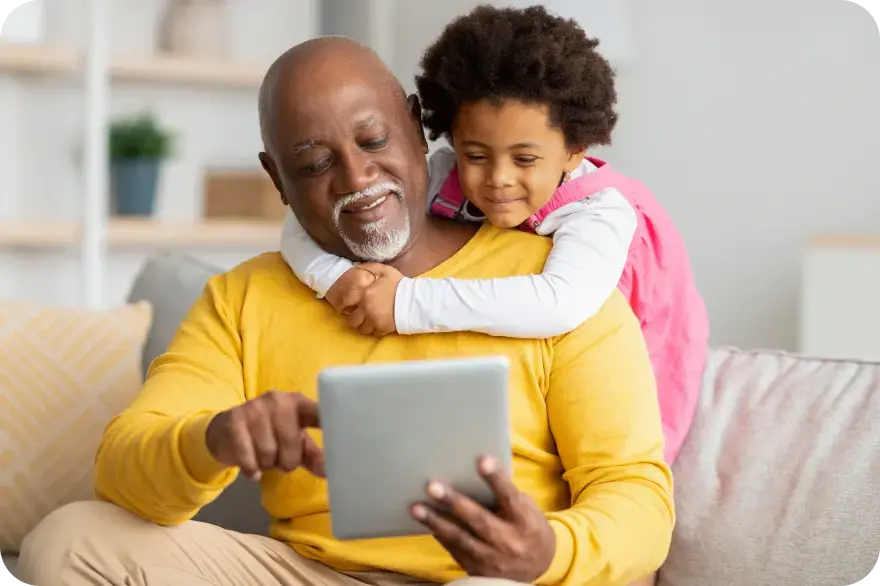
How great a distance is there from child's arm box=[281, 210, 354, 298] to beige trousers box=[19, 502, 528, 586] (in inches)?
13.2

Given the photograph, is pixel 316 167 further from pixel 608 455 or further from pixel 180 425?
pixel 608 455

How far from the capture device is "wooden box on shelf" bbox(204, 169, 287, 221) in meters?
4.23

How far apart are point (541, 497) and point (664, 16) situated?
90.4 inches

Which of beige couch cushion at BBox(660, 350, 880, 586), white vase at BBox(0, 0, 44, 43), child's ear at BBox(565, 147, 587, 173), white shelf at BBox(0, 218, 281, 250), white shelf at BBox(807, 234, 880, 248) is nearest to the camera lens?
beige couch cushion at BBox(660, 350, 880, 586)

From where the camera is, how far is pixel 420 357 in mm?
1410

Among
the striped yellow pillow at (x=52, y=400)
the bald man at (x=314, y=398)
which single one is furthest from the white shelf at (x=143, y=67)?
the bald man at (x=314, y=398)

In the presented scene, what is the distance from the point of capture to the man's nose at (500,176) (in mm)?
1472

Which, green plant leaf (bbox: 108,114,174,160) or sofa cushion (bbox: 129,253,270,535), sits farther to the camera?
green plant leaf (bbox: 108,114,174,160)

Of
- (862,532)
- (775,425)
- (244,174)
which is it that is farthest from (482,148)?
(244,174)

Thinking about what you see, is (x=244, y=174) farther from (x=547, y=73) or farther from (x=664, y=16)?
(x=547, y=73)

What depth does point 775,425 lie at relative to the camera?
1.60m

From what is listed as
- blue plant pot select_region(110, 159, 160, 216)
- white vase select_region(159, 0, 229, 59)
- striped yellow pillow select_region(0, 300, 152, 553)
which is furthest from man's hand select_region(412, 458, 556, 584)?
white vase select_region(159, 0, 229, 59)

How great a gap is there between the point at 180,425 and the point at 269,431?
0.17 metres

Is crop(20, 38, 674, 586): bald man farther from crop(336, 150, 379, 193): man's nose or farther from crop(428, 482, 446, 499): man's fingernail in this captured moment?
crop(428, 482, 446, 499): man's fingernail
